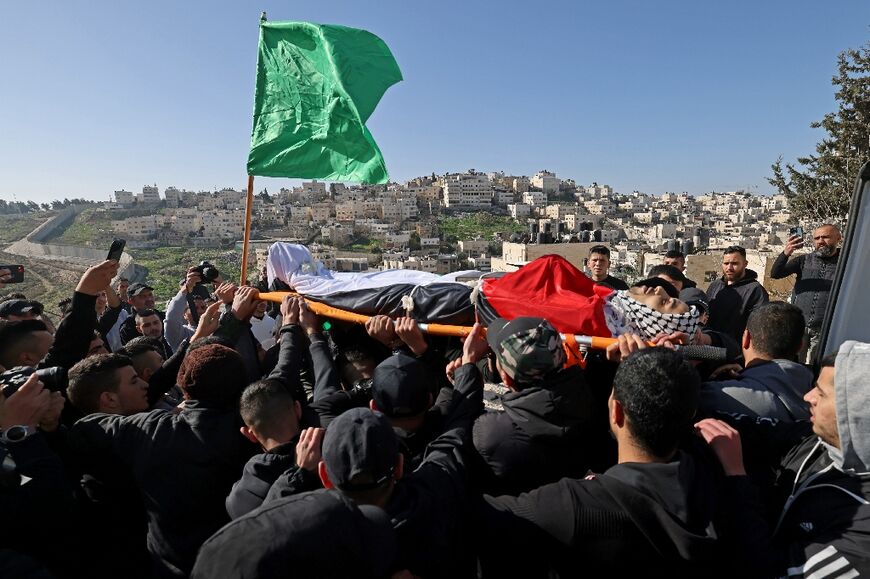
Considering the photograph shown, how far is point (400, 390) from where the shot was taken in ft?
7.60

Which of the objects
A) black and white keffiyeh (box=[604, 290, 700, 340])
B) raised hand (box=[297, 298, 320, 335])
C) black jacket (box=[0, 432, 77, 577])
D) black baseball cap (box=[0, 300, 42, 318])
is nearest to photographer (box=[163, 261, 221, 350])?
black baseball cap (box=[0, 300, 42, 318])

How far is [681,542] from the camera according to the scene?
5.10 feet

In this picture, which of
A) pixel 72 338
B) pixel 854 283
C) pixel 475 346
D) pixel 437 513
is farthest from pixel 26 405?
pixel 854 283

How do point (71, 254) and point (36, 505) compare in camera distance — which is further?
point (71, 254)

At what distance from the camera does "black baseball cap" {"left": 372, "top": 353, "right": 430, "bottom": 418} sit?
2.32m

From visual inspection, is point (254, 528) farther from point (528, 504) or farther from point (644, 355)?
point (644, 355)

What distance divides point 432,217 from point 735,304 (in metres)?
129

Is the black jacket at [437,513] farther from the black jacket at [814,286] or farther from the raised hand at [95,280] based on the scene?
the black jacket at [814,286]

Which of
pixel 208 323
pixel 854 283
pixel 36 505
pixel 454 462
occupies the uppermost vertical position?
pixel 854 283

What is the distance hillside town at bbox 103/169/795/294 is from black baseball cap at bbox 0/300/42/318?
6813cm

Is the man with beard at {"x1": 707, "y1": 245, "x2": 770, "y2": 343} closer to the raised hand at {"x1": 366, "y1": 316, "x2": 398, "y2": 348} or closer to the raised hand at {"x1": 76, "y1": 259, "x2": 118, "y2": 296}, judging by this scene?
the raised hand at {"x1": 366, "y1": 316, "x2": 398, "y2": 348}

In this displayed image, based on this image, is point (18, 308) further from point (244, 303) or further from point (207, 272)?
point (244, 303)

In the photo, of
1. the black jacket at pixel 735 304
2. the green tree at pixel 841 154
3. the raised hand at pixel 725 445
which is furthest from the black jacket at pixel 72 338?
the green tree at pixel 841 154

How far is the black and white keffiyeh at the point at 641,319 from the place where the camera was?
2.75 metres
